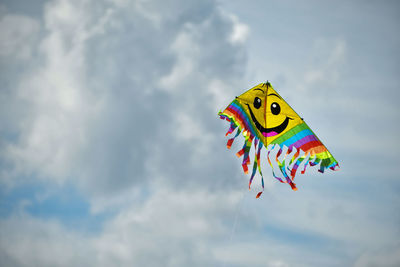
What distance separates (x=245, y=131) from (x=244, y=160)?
3.50 meters

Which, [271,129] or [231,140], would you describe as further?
[271,129]

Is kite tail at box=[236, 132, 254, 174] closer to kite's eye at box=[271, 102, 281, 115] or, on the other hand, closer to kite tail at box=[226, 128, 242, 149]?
kite tail at box=[226, 128, 242, 149]

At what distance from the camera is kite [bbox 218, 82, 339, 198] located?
38656 millimetres

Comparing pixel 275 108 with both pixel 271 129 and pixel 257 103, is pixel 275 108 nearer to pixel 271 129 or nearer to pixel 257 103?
pixel 257 103

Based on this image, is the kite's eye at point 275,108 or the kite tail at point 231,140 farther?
the kite's eye at point 275,108

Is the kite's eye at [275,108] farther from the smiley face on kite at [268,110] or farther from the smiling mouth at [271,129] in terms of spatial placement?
the smiling mouth at [271,129]

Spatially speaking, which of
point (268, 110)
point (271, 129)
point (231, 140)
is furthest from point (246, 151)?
point (268, 110)

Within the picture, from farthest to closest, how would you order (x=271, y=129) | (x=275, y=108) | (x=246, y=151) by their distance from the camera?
(x=271, y=129)
(x=275, y=108)
(x=246, y=151)

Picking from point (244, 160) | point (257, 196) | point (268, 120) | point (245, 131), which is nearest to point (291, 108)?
point (268, 120)

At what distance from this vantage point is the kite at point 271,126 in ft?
127

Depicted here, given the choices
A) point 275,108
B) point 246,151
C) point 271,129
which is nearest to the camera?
point 246,151

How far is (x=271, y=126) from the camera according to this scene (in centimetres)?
4103

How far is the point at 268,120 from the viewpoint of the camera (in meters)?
41.2

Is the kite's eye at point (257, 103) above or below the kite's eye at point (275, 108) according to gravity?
above
